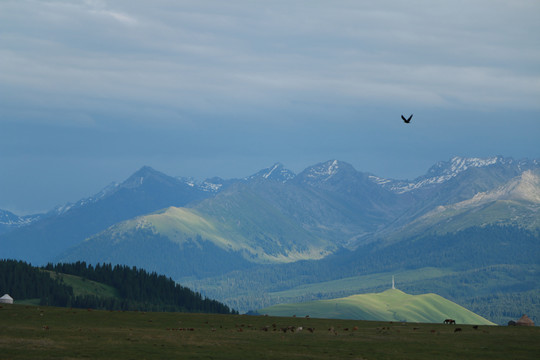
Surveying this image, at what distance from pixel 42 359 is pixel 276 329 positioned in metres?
51.1

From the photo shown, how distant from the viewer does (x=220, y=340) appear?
10169 centimetres

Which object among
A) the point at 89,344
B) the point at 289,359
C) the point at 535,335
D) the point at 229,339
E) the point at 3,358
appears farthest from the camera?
the point at 535,335

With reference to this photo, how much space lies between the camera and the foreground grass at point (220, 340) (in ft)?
287

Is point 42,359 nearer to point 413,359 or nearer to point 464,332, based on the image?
point 413,359

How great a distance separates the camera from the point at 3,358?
3081 inches

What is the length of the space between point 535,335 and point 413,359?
43.0 meters

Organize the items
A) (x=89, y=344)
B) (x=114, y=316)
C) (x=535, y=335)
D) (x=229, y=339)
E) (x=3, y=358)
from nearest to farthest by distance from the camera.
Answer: (x=3, y=358)
(x=89, y=344)
(x=229, y=339)
(x=535, y=335)
(x=114, y=316)

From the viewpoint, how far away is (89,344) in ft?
301

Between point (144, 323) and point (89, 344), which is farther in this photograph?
point (144, 323)

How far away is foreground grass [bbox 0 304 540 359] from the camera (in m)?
87.4

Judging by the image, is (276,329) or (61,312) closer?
(276,329)

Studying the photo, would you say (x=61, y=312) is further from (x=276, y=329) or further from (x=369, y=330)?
(x=369, y=330)

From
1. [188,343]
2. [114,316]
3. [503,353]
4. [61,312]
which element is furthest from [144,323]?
[503,353]

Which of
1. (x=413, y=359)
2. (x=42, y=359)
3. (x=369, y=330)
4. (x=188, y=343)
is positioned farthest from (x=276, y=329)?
(x=42, y=359)
